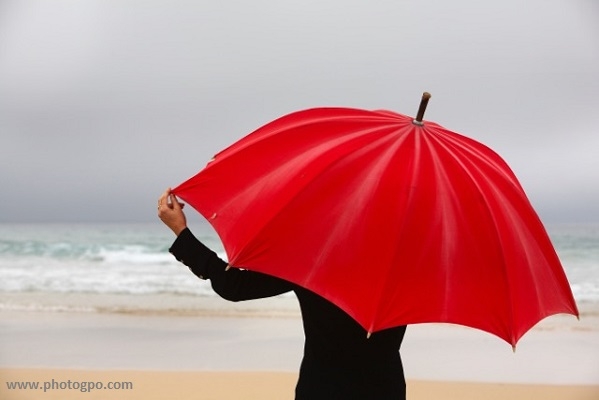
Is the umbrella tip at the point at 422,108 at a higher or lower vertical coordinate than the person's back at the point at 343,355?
higher

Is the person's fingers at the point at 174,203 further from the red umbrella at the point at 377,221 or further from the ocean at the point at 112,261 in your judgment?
the ocean at the point at 112,261

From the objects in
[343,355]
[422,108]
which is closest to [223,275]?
[343,355]

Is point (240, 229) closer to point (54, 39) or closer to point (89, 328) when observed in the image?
Answer: point (89, 328)

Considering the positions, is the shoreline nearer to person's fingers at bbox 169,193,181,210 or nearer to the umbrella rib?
person's fingers at bbox 169,193,181,210

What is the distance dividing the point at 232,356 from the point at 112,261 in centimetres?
798

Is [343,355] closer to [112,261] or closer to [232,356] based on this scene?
[232,356]

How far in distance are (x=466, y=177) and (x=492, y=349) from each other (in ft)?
16.1

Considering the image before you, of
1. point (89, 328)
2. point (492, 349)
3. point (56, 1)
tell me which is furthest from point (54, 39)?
point (492, 349)

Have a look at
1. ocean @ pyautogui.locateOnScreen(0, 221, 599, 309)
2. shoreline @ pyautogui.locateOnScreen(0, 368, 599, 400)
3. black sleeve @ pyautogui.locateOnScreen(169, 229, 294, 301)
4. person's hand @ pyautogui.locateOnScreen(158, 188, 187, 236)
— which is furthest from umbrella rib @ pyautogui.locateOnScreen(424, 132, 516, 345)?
ocean @ pyautogui.locateOnScreen(0, 221, 599, 309)

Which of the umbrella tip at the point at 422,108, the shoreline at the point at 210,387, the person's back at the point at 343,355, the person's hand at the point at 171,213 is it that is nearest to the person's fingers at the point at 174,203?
the person's hand at the point at 171,213

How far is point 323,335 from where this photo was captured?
59.4 inches

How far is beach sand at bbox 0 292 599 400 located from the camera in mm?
4699

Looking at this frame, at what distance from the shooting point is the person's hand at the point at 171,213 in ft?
5.05

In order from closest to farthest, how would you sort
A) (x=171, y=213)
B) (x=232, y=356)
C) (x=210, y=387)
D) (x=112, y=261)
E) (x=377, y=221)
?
(x=377, y=221) → (x=171, y=213) → (x=210, y=387) → (x=232, y=356) → (x=112, y=261)
